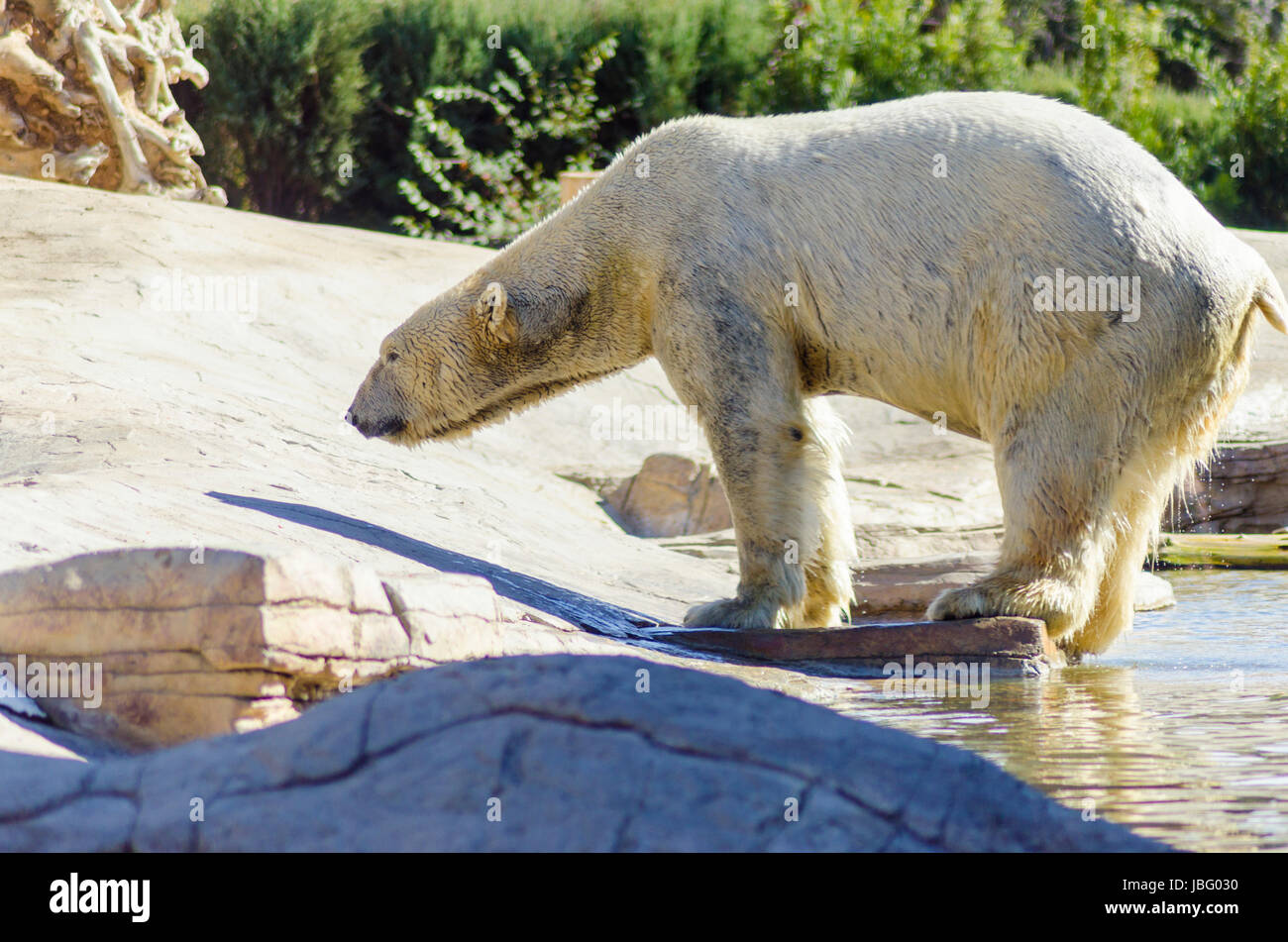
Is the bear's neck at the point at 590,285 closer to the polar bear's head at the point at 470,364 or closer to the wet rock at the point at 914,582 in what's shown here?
the polar bear's head at the point at 470,364

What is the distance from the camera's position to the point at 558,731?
7.75ft

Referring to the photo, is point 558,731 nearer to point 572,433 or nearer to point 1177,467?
point 1177,467

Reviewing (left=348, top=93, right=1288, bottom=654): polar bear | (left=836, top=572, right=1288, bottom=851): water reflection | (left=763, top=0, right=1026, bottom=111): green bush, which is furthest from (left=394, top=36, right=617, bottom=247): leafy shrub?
(left=836, top=572, right=1288, bottom=851): water reflection

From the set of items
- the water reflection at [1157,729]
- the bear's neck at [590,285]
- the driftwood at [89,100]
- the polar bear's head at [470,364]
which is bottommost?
the water reflection at [1157,729]

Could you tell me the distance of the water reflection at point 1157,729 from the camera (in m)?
2.77

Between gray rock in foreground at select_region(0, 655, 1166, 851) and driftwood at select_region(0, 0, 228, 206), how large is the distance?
434 inches

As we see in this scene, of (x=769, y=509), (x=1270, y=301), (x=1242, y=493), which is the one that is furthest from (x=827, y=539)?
(x=1242, y=493)

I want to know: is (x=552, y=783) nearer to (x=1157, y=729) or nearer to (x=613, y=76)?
(x=1157, y=729)

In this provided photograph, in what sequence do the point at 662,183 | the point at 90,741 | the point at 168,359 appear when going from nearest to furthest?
1. the point at 90,741
2. the point at 662,183
3. the point at 168,359

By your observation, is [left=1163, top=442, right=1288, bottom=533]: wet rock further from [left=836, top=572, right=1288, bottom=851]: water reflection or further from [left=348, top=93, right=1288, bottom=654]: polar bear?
[left=348, top=93, right=1288, bottom=654]: polar bear

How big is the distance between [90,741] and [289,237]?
8.76 m

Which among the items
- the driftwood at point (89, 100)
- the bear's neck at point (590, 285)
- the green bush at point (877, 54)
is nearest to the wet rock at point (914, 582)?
the bear's neck at point (590, 285)

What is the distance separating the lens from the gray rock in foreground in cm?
221
